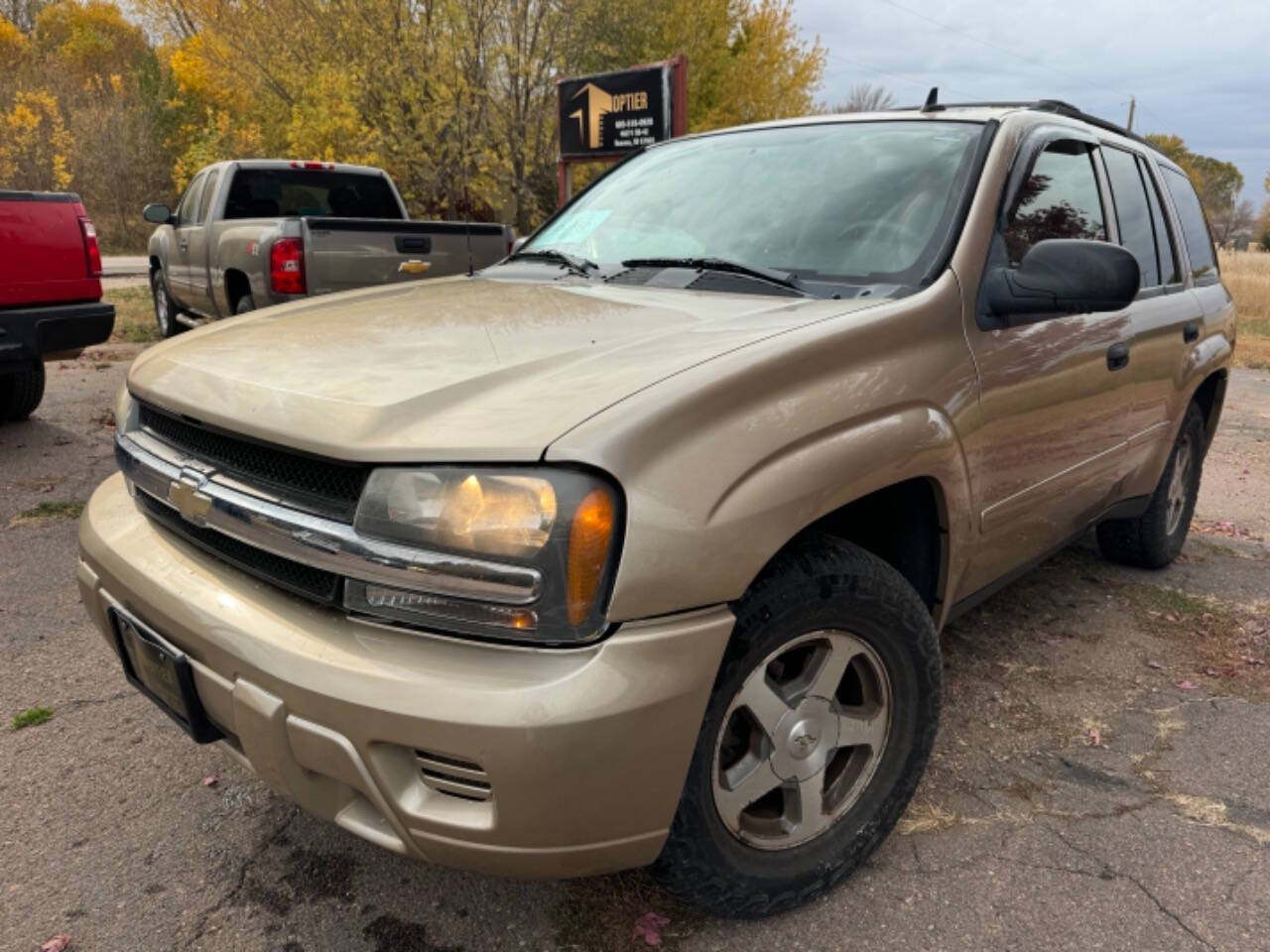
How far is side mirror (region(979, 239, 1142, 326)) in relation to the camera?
7.45ft

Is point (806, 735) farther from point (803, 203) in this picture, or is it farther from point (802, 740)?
point (803, 203)

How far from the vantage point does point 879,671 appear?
2.10 meters

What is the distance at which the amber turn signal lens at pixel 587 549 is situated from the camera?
1.50 metres

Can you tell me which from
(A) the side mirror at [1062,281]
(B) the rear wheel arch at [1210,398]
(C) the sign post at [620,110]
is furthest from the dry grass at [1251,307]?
(A) the side mirror at [1062,281]

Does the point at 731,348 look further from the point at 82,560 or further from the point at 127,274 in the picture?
the point at 127,274

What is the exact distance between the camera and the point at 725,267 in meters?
2.56

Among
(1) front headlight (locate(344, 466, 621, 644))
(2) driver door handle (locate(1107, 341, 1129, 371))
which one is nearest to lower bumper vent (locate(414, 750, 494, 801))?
(1) front headlight (locate(344, 466, 621, 644))

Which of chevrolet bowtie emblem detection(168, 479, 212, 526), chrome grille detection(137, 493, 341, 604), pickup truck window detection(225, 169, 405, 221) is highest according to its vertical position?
pickup truck window detection(225, 169, 405, 221)

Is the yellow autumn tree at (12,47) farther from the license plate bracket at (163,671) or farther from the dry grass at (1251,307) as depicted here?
the license plate bracket at (163,671)

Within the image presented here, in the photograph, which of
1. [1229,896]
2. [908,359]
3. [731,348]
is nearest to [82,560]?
[731,348]

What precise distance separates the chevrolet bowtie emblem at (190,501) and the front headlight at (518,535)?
539mm

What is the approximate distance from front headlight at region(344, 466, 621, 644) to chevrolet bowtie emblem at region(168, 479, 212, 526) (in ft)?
1.77

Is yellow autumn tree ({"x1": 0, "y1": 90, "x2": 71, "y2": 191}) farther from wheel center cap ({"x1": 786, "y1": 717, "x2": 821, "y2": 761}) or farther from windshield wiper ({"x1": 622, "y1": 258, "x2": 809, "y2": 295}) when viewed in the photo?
wheel center cap ({"x1": 786, "y1": 717, "x2": 821, "y2": 761})

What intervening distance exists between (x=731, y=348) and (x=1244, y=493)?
5.58 m
